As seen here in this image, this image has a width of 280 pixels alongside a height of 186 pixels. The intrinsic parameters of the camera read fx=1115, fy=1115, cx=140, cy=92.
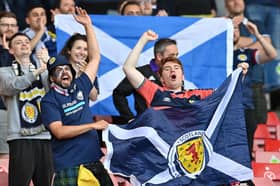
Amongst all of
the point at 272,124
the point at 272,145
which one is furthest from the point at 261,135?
the point at 272,145

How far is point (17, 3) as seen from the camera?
13.6 m

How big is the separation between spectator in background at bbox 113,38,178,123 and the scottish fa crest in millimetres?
1334

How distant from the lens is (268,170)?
10312mm

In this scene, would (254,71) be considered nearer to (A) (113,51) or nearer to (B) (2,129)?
(A) (113,51)

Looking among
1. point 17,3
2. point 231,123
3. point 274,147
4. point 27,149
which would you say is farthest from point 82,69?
point 17,3

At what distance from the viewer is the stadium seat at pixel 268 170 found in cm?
1030

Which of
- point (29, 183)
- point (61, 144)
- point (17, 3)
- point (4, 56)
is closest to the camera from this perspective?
point (61, 144)

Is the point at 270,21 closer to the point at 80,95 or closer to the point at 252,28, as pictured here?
the point at 252,28

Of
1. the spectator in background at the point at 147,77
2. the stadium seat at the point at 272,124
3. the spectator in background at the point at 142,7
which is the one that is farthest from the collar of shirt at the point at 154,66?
the stadium seat at the point at 272,124

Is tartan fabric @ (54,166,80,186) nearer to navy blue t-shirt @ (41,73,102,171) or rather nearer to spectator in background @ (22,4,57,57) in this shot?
navy blue t-shirt @ (41,73,102,171)

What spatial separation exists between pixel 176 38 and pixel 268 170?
194 centimetres

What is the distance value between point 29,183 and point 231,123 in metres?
1.84

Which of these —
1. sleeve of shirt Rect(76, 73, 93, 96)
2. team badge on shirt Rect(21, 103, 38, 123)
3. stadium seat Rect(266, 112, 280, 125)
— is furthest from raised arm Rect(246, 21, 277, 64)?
sleeve of shirt Rect(76, 73, 93, 96)

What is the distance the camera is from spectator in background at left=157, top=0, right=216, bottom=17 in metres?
13.5
